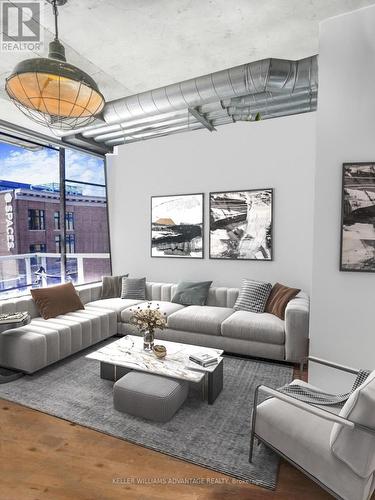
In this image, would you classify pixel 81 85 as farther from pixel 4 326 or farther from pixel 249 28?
pixel 4 326

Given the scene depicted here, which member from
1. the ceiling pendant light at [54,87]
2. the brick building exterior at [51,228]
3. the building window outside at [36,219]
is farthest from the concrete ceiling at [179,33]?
the building window outside at [36,219]

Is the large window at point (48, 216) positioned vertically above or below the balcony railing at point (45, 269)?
above

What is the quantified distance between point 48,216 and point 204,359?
496 cm

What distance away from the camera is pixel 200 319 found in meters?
4.23

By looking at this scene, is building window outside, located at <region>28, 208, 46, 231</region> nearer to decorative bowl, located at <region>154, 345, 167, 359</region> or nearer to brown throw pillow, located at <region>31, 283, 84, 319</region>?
brown throw pillow, located at <region>31, 283, 84, 319</region>

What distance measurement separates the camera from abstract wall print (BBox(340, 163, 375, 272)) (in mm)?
2826

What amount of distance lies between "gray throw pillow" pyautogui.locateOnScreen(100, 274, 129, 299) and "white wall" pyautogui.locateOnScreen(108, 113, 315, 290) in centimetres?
51

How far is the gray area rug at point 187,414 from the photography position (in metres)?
2.22

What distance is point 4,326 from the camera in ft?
11.3

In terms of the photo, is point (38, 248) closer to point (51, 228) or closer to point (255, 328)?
point (51, 228)

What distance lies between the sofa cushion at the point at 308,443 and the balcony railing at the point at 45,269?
14.9ft

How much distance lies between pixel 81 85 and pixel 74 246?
4.55 meters

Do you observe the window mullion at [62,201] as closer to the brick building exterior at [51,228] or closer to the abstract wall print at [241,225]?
the brick building exterior at [51,228]

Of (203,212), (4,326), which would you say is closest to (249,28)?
(203,212)
